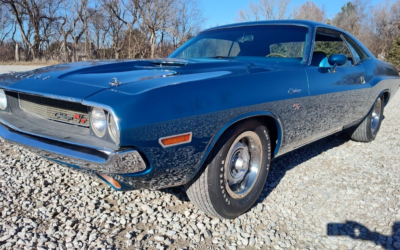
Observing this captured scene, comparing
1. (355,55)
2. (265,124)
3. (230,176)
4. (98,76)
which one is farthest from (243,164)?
(355,55)

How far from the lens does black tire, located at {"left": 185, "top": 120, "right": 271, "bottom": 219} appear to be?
197 centimetres

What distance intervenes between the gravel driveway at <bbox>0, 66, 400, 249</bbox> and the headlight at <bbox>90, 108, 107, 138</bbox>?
0.74m

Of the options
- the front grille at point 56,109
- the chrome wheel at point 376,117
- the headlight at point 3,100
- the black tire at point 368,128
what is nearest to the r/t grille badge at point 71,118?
the front grille at point 56,109

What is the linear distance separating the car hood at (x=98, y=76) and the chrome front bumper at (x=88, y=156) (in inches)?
11.3

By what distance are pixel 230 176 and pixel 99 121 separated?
40.7 inches

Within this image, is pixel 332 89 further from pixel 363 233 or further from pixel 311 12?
pixel 311 12

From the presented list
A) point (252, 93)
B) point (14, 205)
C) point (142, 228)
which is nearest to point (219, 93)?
point (252, 93)

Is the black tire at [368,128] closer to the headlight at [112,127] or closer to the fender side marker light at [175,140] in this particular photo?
the fender side marker light at [175,140]

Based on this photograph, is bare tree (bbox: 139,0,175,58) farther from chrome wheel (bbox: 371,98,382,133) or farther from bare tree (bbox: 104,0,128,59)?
chrome wheel (bbox: 371,98,382,133)

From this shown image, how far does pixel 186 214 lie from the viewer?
2.28 m

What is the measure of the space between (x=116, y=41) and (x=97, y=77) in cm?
2410

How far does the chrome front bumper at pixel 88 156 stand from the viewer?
1.57 meters

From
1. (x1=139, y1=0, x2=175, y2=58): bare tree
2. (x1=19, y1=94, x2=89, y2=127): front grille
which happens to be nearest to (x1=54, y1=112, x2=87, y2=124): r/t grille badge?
(x1=19, y1=94, x2=89, y2=127): front grille

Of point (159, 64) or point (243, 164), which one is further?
point (159, 64)
